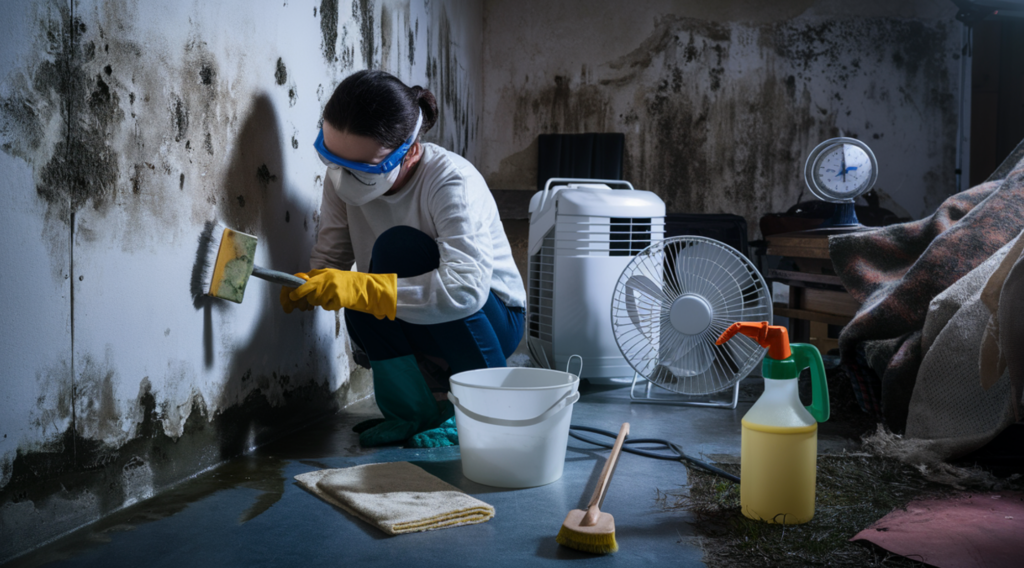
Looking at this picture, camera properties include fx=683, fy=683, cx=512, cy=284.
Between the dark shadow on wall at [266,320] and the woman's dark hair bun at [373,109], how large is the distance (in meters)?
0.22

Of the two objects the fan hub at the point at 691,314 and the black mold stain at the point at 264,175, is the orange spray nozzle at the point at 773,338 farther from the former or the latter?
the black mold stain at the point at 264,175

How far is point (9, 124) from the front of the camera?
Answer: 103 centimetres

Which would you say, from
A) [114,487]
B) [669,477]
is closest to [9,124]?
[114,487]

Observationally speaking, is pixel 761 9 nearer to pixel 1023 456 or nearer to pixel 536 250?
pixel 536 250

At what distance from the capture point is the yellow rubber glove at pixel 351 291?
1.57 m

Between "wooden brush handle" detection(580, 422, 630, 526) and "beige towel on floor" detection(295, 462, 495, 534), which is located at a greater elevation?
"wooden brush handle" detection(580, 422, 630, 526)

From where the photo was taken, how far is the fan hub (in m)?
2.14

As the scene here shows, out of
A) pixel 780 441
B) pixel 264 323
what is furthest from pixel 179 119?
pixel 780 441

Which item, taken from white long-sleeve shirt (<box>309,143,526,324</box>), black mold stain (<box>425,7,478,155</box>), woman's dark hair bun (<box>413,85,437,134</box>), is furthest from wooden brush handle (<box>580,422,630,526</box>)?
black mold stain (<box>425,7,478,155</box>)

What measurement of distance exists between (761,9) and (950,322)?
14.0 ft

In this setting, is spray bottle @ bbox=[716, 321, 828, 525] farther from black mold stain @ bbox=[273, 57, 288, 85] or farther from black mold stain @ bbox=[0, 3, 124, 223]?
black mold stain @ bbox=[273, 57, 288, 85]

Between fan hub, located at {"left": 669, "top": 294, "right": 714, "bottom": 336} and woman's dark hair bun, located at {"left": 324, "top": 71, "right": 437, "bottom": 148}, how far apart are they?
102 cm

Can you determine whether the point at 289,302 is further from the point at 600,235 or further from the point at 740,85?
the point at 740,85

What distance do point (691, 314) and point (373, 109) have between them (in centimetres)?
116
